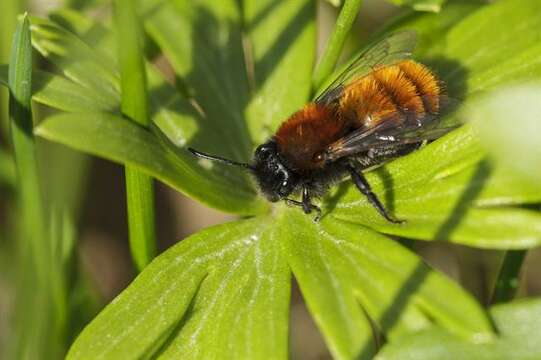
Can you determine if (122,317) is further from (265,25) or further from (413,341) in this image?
(265,25)

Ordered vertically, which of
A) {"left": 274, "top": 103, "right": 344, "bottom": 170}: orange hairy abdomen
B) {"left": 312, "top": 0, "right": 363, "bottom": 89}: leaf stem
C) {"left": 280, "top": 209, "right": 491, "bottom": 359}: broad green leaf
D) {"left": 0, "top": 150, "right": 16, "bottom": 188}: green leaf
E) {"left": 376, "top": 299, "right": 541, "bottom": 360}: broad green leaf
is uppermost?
{"left": 0, "top": 150, "right": 16, "bottom": 188}: green leaf

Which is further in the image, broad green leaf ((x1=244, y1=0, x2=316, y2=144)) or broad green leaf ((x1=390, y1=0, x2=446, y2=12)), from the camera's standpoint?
broad green leaf ((x1=244, y1=0, x2=316, y2=144))

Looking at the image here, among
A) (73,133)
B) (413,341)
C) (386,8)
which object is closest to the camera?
(73,133)

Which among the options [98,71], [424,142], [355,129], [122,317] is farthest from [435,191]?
[98,71]

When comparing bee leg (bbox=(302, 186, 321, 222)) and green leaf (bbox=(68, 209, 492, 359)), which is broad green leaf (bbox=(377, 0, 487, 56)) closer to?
bee leg (bbox=(302, 186, 321, 222))

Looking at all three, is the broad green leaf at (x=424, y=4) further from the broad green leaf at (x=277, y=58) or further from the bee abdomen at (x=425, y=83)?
the broad green leaf at (x=277, y=58)

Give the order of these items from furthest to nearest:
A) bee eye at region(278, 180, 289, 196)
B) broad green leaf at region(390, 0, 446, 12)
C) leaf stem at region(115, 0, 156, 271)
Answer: broad green leaf at region(390, 0, 446, 12) < bee eye at region(278, 180, 289, 196) < leaf stem at region(115, 0, 156, 271)

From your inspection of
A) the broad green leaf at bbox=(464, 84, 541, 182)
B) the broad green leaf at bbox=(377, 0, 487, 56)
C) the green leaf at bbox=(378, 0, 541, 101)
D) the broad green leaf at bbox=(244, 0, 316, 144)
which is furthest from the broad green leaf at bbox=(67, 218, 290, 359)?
the broad green leaf at bbox=(464, 84, 541, 182)

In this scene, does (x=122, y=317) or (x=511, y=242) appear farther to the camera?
(x=122, y=317)
